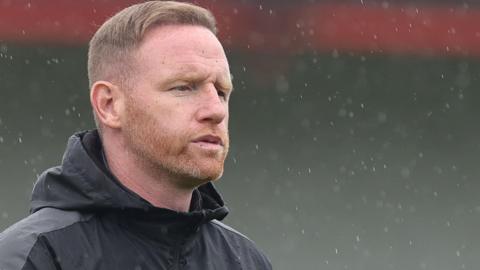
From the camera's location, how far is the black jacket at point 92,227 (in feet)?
5.04

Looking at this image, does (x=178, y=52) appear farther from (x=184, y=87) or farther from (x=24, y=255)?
(x=24, y=255)

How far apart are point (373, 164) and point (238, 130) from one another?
62cm

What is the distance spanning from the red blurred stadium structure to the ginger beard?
2783mm

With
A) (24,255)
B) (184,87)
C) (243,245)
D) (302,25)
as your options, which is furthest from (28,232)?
(302,25)

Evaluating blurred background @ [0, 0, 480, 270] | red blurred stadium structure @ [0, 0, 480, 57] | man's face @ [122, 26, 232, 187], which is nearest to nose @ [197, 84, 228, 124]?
man's face @ [122, 26, 232, 187]

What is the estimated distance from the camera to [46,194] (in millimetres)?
1645

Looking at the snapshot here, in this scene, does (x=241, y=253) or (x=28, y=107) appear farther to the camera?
(x=28, y=107)

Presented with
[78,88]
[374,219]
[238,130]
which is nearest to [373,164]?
[374,219]

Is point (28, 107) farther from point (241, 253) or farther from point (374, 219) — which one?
point (241, 253)

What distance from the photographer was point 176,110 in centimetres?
165

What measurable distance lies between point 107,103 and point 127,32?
11 centimetres

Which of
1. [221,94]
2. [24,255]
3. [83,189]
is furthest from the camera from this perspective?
[221,94]

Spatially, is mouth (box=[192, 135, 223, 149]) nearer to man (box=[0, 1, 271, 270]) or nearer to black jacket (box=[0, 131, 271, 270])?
man (box=[0, 1, 271, 270])

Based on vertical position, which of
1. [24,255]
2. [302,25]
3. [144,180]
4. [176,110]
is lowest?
[24,255]
